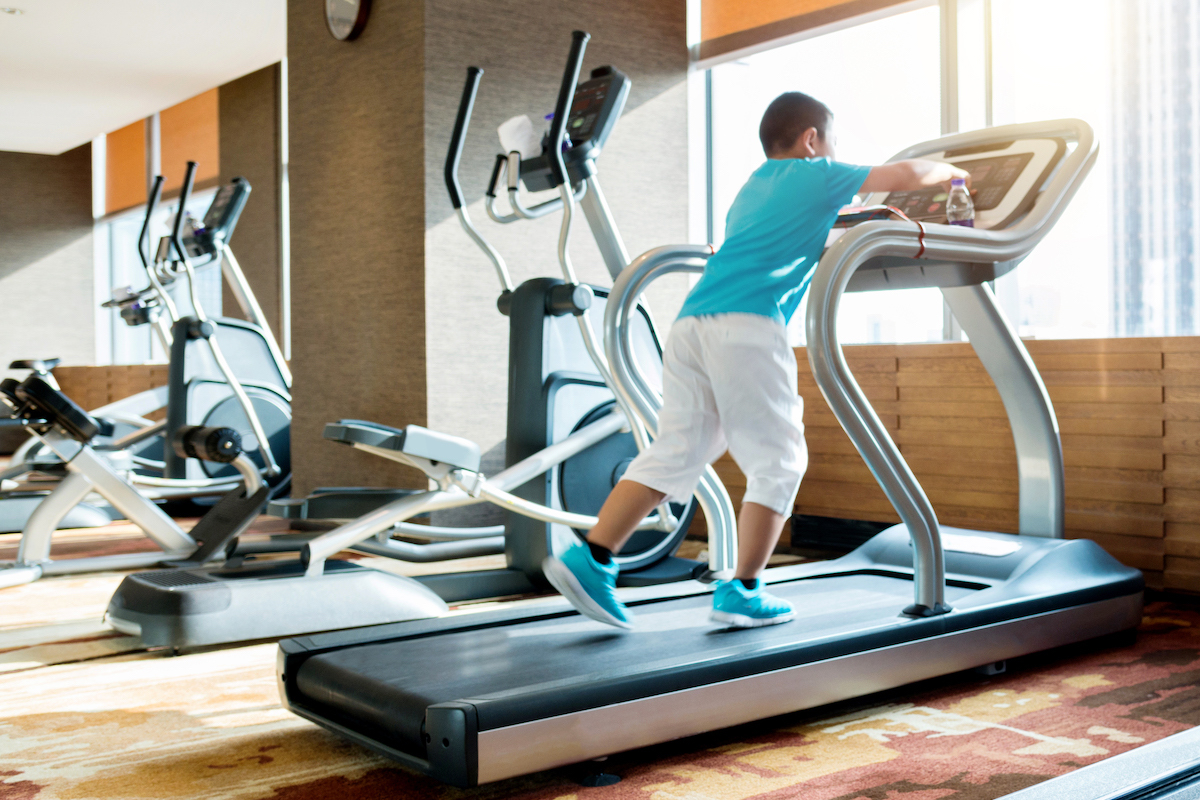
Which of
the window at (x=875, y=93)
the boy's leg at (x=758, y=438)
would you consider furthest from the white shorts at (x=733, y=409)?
the window at (x=875, y=93)

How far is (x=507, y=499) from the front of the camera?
301 centimetres

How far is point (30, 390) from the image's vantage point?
353cm

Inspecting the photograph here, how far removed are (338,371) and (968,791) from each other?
371 centimetres

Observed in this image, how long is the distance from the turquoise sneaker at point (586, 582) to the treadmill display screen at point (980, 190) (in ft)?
4.20

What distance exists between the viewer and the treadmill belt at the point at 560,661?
5.60 ft

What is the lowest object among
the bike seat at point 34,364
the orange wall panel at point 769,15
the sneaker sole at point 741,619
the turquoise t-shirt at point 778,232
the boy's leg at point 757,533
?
the sneaker sole at point 741,619

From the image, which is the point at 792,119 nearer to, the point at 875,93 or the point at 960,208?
the point at 960,208

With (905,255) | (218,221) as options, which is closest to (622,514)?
(905,255)

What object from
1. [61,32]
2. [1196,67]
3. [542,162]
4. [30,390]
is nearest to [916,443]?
[1196,67]

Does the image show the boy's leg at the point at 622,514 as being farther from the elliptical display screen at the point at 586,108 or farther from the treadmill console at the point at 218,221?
the treadmill console at the point at 218,221

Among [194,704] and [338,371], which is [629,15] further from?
[194,704]

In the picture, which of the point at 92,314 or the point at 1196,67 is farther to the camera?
the point at 92,314

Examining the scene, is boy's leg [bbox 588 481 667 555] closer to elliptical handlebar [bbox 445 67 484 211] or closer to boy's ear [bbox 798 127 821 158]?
boy's ear [bbox 798 127 821 158]

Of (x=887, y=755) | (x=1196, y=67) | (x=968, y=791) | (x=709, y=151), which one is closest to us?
(x=968, y=791)
